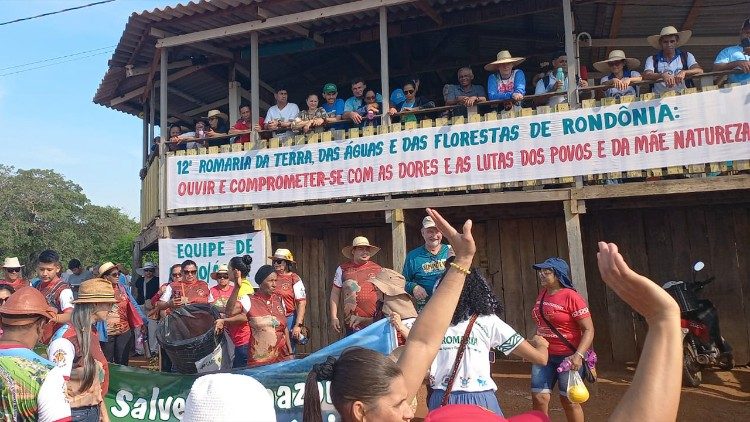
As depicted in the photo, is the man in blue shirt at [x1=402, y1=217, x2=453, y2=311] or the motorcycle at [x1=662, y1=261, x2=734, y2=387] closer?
the man in blue shirt at [x1=402, y1=217, x2=453, y2=311]

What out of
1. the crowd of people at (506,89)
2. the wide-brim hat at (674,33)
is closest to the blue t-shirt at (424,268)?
the crowd of people at (506,89)

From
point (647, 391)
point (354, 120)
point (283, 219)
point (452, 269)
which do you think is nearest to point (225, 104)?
point (283, 219)

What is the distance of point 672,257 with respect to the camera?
941cm

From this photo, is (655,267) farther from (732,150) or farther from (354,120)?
(354,120)

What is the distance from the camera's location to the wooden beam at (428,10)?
347 inches

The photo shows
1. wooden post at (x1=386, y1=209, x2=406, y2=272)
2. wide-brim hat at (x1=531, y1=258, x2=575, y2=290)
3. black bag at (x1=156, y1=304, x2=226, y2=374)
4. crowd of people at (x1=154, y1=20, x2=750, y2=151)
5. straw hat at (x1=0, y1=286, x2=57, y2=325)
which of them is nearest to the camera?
straw hat at (x1=0, y1=286, x2=57, y2=325)

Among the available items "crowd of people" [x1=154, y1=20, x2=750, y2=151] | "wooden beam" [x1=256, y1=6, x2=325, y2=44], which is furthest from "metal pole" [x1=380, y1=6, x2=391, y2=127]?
"wooden beam" [x1=256, y1=6, x2=325, y2=44]

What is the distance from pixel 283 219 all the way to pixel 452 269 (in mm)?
7692

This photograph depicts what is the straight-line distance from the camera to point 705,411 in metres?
6.60

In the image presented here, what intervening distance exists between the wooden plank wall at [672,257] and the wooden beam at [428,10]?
13.3 ft

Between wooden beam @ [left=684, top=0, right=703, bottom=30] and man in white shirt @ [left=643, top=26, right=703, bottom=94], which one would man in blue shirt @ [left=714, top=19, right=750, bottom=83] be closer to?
man in white shirt @ [left=643, top=26, right=703, bottom=94]

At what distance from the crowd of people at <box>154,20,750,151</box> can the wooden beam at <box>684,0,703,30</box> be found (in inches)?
44.2

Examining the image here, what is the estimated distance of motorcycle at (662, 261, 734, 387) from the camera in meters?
7.36

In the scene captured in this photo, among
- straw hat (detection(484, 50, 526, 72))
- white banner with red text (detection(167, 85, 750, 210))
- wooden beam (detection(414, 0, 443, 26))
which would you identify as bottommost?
white banner with red text (detection(167, 85, 750, 210))
